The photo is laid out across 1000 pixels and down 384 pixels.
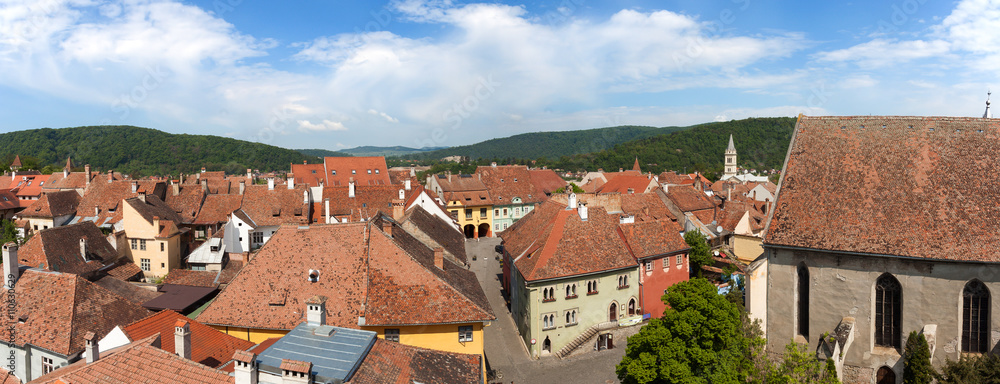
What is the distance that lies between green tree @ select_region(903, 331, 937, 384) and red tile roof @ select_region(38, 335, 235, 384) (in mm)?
26119

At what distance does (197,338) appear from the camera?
2056 centimetres

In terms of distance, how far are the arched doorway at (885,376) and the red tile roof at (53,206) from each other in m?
70.9

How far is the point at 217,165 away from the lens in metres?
200

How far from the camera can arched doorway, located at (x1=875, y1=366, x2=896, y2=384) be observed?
78.5ft

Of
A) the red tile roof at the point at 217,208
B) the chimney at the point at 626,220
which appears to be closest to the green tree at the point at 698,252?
the chimney at the point at 626,220

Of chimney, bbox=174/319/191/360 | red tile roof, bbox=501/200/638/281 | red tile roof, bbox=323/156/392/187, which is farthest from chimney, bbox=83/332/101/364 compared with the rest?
red tile roof, bbox=323/156/392/187

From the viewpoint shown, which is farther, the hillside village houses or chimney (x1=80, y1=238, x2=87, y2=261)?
chimney (x1=80, y1=238, x2=87, y2=261)

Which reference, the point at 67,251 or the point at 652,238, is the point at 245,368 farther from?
the point at 67,251

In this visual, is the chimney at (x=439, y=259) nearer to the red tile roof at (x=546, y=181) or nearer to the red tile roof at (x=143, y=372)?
the red tile roof at (x=143, y=372)

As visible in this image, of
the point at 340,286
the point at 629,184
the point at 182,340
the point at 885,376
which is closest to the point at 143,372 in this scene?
the point at 182,340

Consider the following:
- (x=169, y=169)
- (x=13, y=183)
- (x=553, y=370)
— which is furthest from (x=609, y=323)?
(x=169, y=169)

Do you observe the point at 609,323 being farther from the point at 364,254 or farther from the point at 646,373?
the point at 364,254

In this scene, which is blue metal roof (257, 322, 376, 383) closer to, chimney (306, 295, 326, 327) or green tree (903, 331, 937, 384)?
chimney (306, 295, 326, 327)

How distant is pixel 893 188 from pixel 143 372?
30320 millimetres
